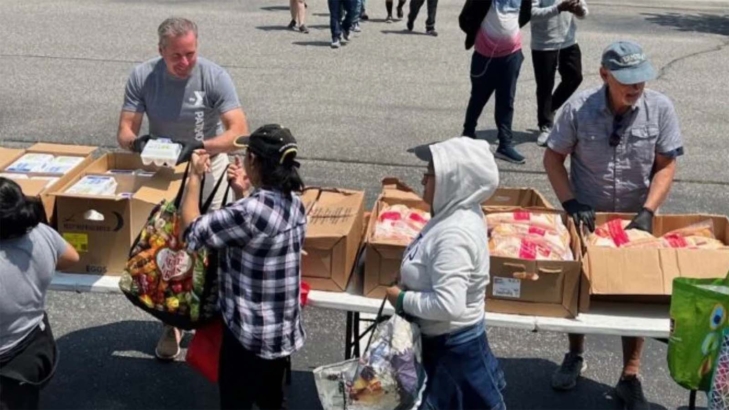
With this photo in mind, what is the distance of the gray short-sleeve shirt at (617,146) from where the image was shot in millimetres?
4633

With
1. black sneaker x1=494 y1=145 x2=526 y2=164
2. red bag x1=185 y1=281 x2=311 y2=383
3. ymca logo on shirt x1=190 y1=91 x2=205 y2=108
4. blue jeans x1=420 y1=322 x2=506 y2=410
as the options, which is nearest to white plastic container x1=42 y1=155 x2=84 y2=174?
ymca logo on shirt x1=190 y1=91 x2=205 y2=108

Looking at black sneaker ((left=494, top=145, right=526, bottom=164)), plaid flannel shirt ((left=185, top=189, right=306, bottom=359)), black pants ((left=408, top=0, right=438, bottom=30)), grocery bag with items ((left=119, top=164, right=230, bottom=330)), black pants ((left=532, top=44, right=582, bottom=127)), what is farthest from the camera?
black pants ((left=408, top=0, right=438, bottom=30))

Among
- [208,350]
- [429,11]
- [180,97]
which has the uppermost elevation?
[180,97]

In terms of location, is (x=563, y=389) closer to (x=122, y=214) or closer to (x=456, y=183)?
(x=456, y=183)

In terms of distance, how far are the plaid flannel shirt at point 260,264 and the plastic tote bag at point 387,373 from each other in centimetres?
40

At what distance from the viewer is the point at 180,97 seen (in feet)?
16.1

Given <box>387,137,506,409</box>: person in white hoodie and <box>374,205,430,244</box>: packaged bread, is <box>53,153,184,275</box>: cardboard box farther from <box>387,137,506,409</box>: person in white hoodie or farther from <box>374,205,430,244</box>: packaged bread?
<box>387,137,506,409</box>: person in white hoodie

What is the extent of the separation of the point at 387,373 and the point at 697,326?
1305mm

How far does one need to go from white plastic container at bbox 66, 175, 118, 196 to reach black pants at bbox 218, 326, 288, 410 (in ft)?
3.45

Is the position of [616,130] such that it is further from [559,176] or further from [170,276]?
[170,276]

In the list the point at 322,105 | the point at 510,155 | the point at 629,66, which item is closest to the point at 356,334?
the point at 629,66

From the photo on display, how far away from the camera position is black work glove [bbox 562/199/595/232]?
450 cm

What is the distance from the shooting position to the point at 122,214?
438 centimetres

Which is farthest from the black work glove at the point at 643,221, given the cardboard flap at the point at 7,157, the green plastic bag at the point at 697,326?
the cardboard flap at the point at 7,157
